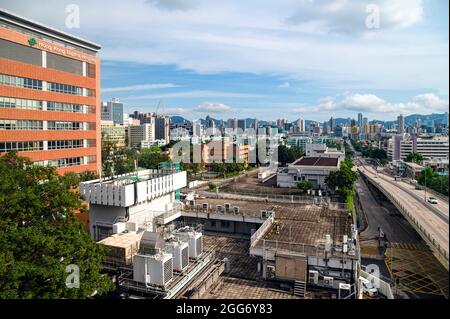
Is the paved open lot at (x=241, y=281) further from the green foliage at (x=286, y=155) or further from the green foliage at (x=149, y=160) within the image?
the green foliage at (x=286, y=155)

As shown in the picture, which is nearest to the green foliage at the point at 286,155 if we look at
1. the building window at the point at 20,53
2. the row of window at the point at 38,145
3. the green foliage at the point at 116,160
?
the green foliage at the point at 116,160

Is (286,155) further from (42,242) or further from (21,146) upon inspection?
(42,242)

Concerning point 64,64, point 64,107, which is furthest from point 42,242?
point 64,64

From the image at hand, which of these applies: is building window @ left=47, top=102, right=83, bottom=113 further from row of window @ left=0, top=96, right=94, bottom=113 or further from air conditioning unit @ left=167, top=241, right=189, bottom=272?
air conditioning unit @ left=167, top=241, right=189, bottom=272

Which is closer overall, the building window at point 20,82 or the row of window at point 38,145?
the building window at point 20,82
